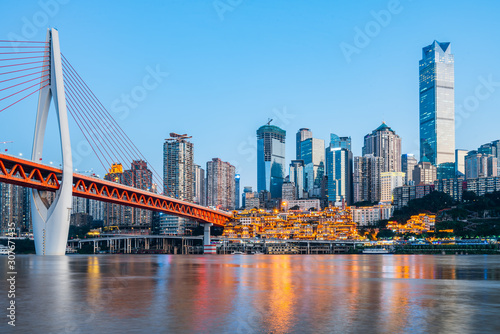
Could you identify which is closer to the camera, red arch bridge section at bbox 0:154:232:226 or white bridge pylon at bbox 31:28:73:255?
red arch bridge section at bbox 0:154:232:226

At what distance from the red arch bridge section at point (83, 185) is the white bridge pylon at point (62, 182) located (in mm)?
2197

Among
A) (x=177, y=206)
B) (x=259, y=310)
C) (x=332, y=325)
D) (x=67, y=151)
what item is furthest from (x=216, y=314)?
(x=177, y=206)

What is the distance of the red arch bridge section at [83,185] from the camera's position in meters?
60.4

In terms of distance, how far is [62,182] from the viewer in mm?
63812

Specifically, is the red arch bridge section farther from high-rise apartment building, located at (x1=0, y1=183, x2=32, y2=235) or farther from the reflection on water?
high-rise apartment building, located at (x1=0, y1=183, x2=32, y2=235)

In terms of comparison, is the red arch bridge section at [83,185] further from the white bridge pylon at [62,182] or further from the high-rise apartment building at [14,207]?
the high-rise apartment building at [14,207]

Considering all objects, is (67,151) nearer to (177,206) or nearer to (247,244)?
(177,206)

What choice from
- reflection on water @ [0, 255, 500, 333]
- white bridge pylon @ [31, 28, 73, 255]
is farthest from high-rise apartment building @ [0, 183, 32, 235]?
reflection on water @ [0, 255, 500, 333]

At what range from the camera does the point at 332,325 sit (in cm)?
1609

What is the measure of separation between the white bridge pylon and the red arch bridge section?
7.21ft

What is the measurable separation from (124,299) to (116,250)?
161 meters

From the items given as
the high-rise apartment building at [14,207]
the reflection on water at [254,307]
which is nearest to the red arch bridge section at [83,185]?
the reflection on water at [254,307]

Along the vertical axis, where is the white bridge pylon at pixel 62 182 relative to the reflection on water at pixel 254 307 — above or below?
above

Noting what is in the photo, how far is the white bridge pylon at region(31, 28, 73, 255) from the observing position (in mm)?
62969
